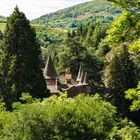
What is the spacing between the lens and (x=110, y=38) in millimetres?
13469


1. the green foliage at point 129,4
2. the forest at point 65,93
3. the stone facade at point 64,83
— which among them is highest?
the green foliage at point 129,4

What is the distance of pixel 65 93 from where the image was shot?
3481cm

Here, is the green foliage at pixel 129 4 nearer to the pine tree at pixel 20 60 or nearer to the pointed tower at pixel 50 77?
the pine tree at pixel 20 60

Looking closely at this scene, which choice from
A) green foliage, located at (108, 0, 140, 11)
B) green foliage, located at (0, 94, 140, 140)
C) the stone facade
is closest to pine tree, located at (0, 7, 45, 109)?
green foliage, located at (0, 94, 140, 140)

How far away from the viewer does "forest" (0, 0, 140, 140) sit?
13734mm

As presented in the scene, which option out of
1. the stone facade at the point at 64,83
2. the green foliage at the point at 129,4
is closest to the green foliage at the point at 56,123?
the green foliage at the point at 129,4

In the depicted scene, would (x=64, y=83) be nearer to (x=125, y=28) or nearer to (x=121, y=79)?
(x=121, y=79)

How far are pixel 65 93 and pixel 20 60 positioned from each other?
409 inches

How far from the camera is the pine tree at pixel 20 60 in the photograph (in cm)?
4319

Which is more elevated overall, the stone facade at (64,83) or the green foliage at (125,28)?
the green foliage at (125,28)

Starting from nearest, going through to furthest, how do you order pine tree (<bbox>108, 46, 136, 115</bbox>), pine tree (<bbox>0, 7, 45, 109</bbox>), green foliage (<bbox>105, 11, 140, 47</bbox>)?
green foliage (<bbox>105, 11, 140, 47</bbox>)
pine tree (<bbox>0, 7, 45, 109</bbox>)
pine tree (<bbox>108, 46, 136, 115</bbox>)

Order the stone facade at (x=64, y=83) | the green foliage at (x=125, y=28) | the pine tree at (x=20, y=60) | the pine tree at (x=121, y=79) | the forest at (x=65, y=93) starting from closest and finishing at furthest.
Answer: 1. the green foliage at (x=125, y=28)
2. the forest at (x=65, y=93)
3. the pine tree at (x=20, y=60)
4. the pine tree at (x=121, y=79)
5. the stone facade at (x=64, y=83)

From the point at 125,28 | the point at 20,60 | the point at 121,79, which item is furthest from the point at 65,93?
the point at 121,79

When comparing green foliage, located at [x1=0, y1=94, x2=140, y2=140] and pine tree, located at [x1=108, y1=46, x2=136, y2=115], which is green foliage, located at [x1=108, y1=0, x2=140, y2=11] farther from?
pine tree, located at [x1=108, y1=46, x2=136, y2=115]
